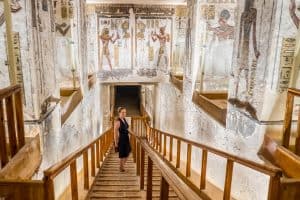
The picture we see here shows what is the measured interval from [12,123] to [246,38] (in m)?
3.08

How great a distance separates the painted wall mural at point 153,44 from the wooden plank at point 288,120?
7165 mm

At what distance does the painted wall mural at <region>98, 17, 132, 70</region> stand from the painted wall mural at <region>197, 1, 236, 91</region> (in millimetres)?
4125

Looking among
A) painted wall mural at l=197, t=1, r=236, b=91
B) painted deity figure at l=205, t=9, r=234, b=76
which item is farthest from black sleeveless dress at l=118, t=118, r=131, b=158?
painted deity figure at l=205, t=9, r=234, b=76

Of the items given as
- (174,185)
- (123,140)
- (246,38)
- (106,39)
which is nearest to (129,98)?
(106,39)

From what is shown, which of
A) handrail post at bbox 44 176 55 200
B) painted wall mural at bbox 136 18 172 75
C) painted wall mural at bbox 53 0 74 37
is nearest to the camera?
handrail post at bbox 44 176 55 200

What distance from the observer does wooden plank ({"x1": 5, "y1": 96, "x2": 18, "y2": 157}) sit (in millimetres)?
2744

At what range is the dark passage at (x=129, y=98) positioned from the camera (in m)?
17.8

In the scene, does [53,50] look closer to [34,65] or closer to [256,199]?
[34,65]

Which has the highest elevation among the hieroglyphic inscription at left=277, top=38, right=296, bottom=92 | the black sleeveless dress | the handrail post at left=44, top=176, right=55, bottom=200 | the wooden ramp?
the hieroglyphic inscription at left=277, top=38, right=296, bottom=92

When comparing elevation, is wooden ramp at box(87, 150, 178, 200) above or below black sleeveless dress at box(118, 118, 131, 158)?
below

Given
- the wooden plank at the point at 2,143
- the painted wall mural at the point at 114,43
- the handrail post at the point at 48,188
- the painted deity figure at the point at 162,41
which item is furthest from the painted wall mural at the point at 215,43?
the handrail post at the point at 48,188

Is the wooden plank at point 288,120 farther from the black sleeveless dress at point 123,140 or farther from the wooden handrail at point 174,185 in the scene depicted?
the black sleeveless dress at point 123,140

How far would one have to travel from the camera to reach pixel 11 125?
281cm

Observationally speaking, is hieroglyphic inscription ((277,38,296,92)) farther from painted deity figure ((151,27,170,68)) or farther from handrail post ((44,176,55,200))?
painted deity figure ((151,27,170,68))
